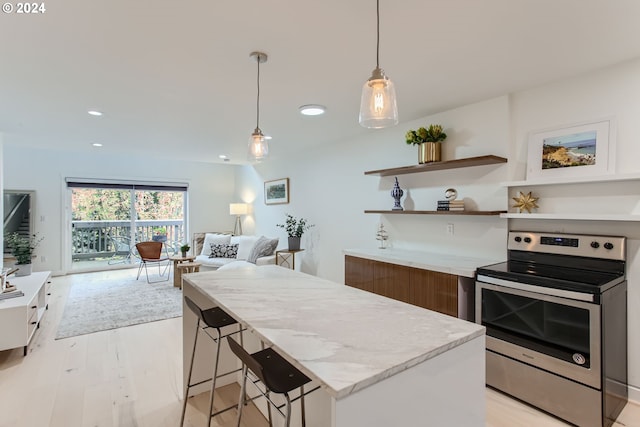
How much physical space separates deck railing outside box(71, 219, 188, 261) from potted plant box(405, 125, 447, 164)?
19.4 ft

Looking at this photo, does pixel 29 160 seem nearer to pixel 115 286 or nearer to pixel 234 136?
pixel 115 286

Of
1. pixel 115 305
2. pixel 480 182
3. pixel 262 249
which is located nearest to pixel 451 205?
pixel 480 182

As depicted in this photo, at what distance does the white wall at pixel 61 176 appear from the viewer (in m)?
5.61

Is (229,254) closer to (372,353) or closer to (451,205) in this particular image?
(451,205)

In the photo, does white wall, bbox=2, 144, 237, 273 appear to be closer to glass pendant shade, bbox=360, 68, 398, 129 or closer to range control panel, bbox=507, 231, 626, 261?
glass pendant shade, bbox=360, 68, 398, 129

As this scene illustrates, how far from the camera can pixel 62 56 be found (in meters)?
2.01

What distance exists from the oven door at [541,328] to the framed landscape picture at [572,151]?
0.93 meters

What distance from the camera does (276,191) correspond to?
597 cm

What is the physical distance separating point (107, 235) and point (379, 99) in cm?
693

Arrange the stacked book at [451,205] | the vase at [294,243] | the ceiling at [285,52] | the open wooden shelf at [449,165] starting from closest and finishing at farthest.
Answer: the ceiling at [285,52] < the open wooden shelf at [449,165] < the stacked book at [451,205] < the vase at [294,243]

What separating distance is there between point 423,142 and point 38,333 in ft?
14.4

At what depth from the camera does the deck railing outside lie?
6281mm

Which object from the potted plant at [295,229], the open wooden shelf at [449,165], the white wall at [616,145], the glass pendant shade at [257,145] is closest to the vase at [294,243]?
the potted plant at [295,229]

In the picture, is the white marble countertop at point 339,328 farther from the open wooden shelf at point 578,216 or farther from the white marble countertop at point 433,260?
the open wooden shelf at point 578,216
